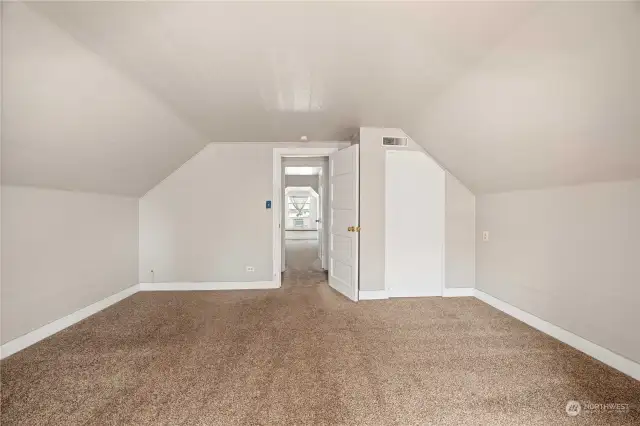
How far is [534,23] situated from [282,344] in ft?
9.23

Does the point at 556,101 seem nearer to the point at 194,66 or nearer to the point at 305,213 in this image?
the point at 194,66

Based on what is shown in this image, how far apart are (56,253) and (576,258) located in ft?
15.5

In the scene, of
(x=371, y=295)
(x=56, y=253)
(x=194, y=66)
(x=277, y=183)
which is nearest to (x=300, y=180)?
(x=277, y=183)

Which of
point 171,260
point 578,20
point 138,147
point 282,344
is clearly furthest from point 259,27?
point 171,260

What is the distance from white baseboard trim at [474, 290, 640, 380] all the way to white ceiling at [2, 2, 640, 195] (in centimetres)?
135

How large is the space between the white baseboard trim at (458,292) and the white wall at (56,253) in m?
4.30

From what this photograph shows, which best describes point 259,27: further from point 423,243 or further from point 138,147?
point 423,243

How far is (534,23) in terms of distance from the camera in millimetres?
1648

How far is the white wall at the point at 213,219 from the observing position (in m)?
4.46

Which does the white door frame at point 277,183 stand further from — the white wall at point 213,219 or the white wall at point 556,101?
the white wall at point 556,101

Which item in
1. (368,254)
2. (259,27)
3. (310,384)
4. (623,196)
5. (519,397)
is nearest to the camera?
(259,27)

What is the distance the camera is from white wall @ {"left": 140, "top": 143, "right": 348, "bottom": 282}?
446 cm

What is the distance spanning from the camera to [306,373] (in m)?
2.17

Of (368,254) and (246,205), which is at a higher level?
(246,205)
